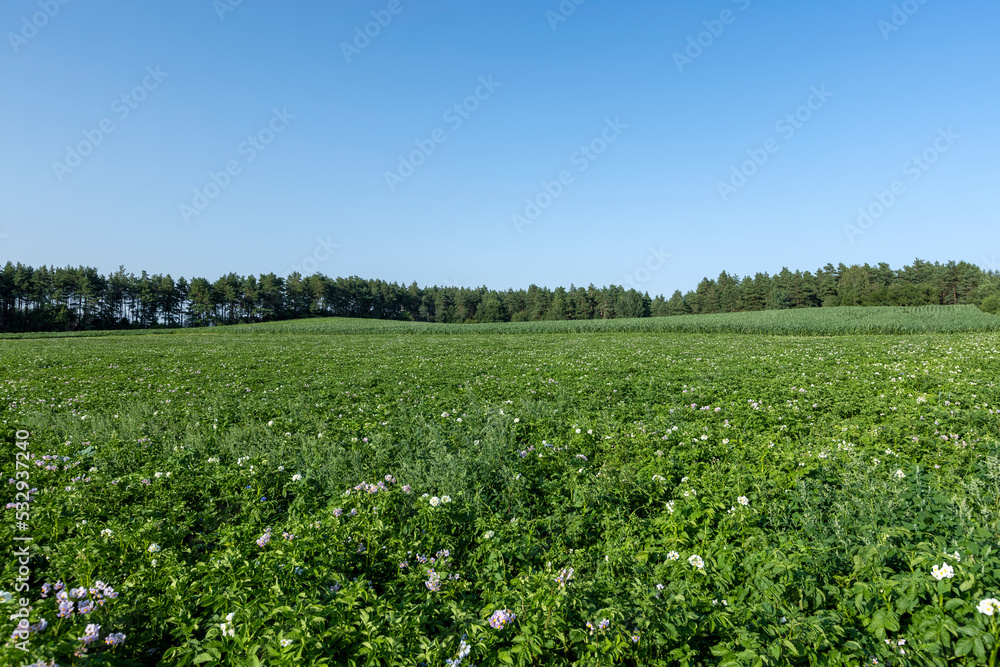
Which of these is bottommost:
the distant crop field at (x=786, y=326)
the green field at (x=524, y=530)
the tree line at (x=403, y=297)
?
the green field at (x=524, y=530)

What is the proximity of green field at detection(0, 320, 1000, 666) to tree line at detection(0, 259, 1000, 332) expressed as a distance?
74.2 metres

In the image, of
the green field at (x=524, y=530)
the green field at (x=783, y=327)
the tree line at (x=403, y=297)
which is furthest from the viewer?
the tree line at (x=403, y=297)

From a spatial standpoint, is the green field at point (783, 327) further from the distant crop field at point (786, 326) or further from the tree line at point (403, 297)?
the tree line at point (403, 297)

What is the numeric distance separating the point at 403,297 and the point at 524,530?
4596 inches

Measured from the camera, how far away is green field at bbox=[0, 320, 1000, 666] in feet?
9.11

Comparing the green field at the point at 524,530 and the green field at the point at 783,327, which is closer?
the green field at the point at 524,530

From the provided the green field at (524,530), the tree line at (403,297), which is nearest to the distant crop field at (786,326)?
the tree line at (403,297)

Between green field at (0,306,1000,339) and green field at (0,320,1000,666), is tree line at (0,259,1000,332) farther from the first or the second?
green field at (0,320,1000,666)

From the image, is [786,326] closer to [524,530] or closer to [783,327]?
[783,327]

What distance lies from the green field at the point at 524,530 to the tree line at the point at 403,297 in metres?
74.2

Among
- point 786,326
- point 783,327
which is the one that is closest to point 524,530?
point 783,327

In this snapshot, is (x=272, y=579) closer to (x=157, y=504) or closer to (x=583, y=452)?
(x=157, y=504)

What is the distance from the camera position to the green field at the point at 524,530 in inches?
109

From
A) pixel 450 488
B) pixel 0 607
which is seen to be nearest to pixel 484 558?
pixel 450 488
